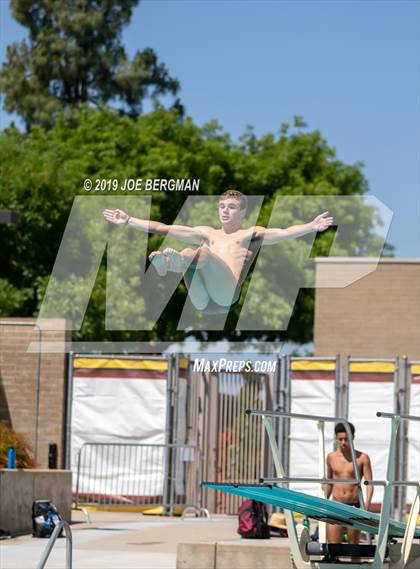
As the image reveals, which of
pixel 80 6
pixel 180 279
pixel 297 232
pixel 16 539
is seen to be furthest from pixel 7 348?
pixel 80 6

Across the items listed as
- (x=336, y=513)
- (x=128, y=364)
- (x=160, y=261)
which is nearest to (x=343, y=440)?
(x=160, y=261)

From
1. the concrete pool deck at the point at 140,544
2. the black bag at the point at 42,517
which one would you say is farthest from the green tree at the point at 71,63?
the black bag at the point at 42,517

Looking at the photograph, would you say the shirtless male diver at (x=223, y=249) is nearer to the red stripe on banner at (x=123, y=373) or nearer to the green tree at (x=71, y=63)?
the red stripe on banner at (x=123, y=373)

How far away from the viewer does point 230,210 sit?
12.8 meters

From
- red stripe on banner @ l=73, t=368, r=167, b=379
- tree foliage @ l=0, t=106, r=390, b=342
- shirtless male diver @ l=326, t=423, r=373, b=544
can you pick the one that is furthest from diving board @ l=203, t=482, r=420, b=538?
red stripe on banner @ l=73, t=368, r=167, b=379

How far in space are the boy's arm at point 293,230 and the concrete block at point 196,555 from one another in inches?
116

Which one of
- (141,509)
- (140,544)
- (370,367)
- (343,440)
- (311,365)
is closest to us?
(343,440)

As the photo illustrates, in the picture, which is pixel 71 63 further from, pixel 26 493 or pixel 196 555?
pixel 196 555

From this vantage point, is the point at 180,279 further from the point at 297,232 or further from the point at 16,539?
the point at 16,539

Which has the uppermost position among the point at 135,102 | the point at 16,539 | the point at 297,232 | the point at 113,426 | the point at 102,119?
the point at 135,102

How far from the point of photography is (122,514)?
2414 centimetres

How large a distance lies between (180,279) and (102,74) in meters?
35.8

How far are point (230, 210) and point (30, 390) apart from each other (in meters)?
13.0
